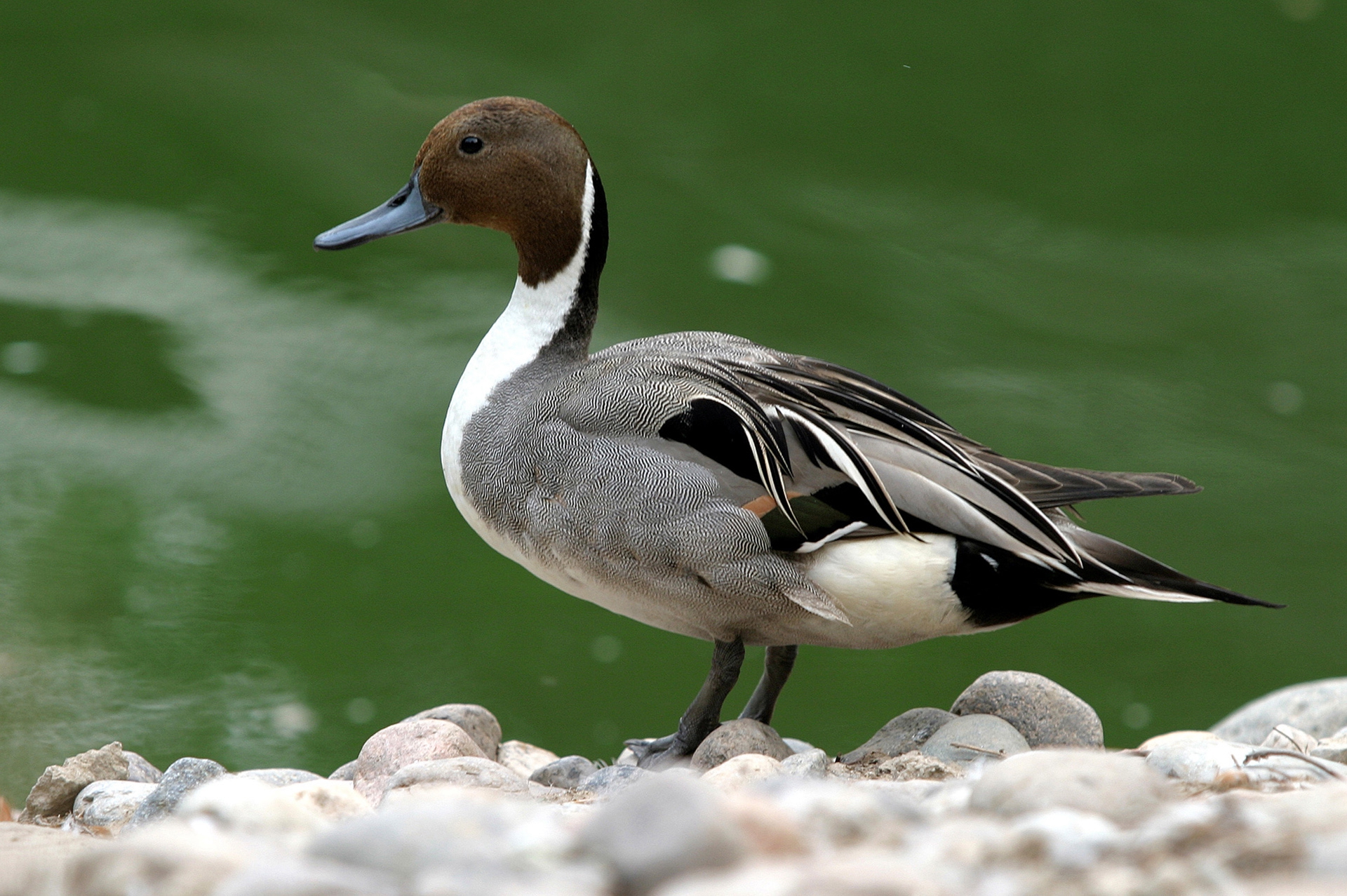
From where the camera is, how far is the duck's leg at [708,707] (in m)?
2.49

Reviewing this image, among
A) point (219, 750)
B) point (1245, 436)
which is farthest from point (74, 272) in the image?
point (1245, 436)

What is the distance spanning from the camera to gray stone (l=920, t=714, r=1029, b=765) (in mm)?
2283

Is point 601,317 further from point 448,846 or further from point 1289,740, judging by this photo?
point 448,846

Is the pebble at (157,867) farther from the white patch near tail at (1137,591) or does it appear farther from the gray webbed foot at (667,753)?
the white patch near tail at (1137,591)

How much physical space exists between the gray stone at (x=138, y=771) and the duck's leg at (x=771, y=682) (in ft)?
3.82

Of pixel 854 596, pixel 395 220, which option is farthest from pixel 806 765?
pixel 395 220

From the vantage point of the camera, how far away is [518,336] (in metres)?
2.68

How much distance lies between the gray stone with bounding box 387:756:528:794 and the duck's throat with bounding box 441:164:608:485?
0.62 m

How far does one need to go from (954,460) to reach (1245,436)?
9.33ft

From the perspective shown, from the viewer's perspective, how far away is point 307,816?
1.40 metres

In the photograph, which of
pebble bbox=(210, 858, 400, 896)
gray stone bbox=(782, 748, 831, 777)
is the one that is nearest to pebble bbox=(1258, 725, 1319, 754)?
gray stone bbox=(782, 748, 831, 777)

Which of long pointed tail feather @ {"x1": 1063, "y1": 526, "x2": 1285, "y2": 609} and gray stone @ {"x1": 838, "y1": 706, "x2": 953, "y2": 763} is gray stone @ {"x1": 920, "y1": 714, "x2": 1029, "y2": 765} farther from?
long pointed tail feather @ {"x1": 1063, "y1": 526, "x2": 1285, "y2": 609}

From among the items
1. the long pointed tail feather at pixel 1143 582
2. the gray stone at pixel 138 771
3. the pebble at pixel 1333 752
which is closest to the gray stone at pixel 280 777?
the gray stone at pixel 138 771

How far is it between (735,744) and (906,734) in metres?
0.36
